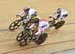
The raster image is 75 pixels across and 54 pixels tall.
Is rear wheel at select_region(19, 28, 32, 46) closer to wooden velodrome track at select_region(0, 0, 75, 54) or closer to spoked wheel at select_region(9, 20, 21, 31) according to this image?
wooden velodrome track at select_region(0, 0, 75, 54)

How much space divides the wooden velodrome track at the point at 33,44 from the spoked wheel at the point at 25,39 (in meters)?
0.02

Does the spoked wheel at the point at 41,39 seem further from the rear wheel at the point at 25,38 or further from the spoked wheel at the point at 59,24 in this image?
the spoked wheel at the point at 59,24

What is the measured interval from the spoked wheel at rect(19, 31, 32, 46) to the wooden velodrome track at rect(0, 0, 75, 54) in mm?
19

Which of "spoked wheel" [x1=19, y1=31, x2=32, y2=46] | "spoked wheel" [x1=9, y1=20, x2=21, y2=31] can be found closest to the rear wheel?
"spoked wheel" [x1=19, y1=31, x2=32, y2=46]

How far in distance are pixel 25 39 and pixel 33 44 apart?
7 cm

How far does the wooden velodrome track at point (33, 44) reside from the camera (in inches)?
40.9

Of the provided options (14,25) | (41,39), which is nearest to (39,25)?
(41,39)

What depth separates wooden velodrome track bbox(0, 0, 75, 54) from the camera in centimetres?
104

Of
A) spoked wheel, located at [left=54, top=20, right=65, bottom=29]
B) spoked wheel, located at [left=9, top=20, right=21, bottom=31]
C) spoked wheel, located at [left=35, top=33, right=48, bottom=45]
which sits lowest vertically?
spoked wheel, located at [left=35, top=33, right=48, bottom=45]

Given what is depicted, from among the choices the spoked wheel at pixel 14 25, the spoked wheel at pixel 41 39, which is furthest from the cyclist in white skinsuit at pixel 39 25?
the spoked wheel at pixel 14 25

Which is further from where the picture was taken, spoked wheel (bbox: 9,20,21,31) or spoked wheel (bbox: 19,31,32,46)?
spoked wheel (bbox: 9,20,21,31)

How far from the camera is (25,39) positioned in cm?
102

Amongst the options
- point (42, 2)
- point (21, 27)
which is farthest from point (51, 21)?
point (42, 2)

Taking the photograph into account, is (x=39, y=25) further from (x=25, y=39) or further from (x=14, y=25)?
(x=14, y=25)
